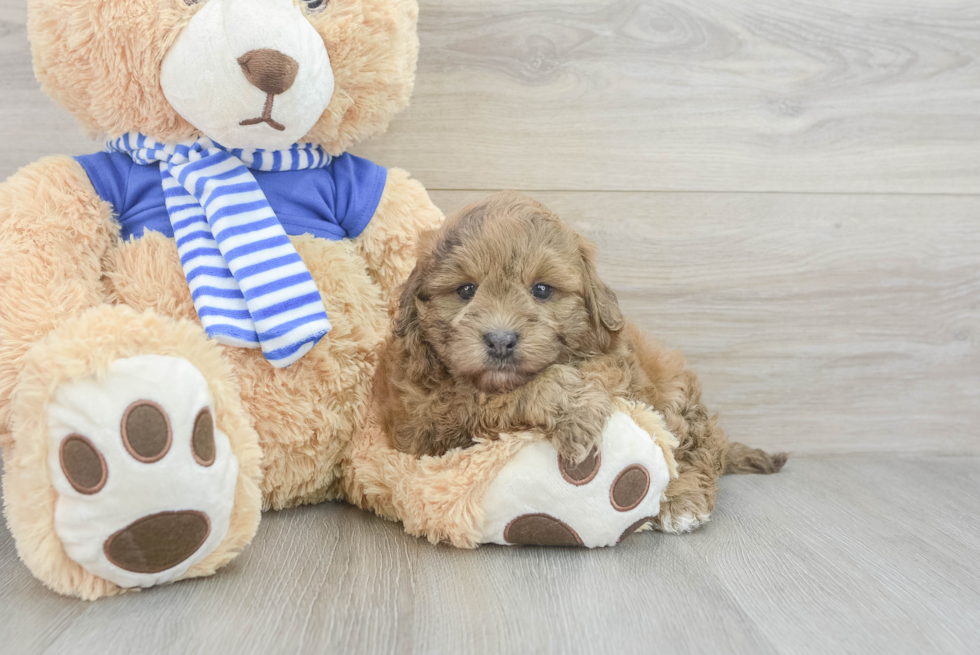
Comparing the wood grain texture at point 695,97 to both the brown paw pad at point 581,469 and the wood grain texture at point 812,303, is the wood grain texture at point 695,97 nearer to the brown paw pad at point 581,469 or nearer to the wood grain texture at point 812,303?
the wood grain texture at point 812,303

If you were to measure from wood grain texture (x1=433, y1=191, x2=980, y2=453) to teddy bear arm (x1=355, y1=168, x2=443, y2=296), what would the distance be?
1.52 feet

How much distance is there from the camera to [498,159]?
6.23ft

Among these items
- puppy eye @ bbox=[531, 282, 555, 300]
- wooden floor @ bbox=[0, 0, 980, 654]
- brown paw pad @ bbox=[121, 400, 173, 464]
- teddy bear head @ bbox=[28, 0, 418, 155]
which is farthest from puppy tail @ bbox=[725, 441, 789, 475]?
brown paw pad @ bbox=[121, 400, 173, 464]

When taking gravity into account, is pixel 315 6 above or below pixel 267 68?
above

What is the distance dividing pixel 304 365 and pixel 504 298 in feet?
1.42

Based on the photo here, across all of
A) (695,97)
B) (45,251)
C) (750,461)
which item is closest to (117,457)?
(45,251)

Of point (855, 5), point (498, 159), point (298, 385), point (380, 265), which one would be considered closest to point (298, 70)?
point (380, 265)

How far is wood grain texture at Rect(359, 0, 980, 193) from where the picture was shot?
1.87 meters

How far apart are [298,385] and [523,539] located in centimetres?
50

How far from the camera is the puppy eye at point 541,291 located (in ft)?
4.18

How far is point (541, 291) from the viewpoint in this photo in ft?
4.19

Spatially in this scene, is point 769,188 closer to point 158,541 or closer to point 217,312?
point 217,312

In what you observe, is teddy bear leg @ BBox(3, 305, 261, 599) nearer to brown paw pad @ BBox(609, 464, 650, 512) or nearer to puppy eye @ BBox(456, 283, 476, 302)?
puppy eye @ BBox(456, 283, 476, 302)

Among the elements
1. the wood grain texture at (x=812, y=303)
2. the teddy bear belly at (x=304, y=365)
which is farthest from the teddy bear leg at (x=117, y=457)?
the wood grain texture at (x=812, y=303)
